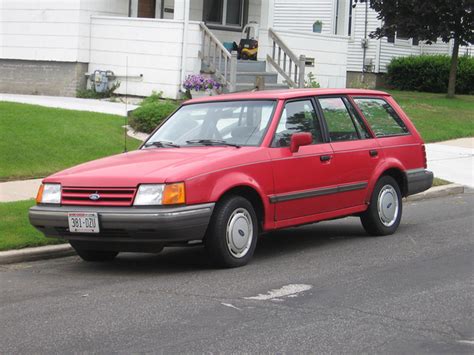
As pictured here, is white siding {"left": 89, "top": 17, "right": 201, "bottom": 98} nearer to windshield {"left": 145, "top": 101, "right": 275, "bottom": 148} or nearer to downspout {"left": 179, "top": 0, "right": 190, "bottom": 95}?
downspout {"left": 179, "top": 0, "right": 190, "bottom": 95}

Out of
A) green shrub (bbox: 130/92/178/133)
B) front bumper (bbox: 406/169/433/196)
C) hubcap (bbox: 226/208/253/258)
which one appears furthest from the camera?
green shrub (bbox: 130/92/178/133)

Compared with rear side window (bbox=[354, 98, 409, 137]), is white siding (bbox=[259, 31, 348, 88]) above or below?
above

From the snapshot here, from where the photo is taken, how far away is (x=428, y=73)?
3161 centimetres

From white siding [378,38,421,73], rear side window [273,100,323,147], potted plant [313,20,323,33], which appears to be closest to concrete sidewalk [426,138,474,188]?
rear side window [273,100,323,147]

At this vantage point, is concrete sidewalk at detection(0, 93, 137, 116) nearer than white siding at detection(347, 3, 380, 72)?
Yes

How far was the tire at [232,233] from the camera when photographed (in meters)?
7.87

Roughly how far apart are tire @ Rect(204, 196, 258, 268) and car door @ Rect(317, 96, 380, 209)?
143 centimetres

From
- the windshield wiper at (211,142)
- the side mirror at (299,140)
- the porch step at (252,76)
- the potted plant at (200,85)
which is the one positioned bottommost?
the windshield wiper at (211,142)

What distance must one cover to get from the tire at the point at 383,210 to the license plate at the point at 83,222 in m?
3.33

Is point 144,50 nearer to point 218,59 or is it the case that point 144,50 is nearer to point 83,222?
point 218,59

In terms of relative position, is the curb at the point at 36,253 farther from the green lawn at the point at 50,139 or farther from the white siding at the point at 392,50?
the white siding at the point at 392,50

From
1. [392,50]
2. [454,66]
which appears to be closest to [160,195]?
[454,66]

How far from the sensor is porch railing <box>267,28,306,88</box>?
848 inches

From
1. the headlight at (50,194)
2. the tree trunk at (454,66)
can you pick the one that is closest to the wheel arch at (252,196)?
the headlight at (50,194)
